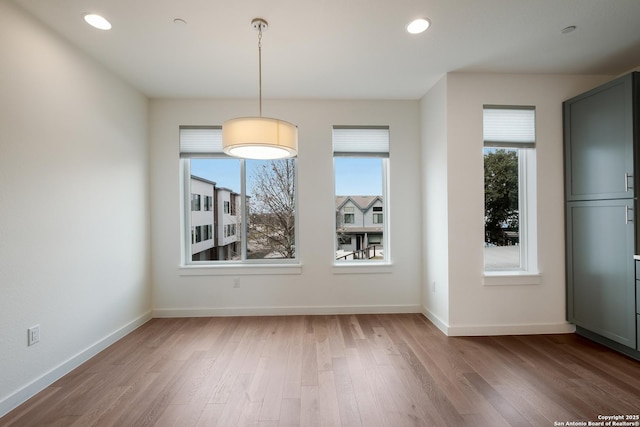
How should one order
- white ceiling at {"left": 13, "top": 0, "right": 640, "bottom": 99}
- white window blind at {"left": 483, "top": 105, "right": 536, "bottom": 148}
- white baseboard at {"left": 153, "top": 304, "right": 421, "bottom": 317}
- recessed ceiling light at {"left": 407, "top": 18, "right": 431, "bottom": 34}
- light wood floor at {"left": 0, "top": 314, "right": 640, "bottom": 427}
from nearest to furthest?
1. light wood floor at {"left": 0, "top": 314, "right": 640, "bottom": 427}
2. white ceiling at {"left": 13, "top": 0, "right": 640, "bottom": 99}
3. recessed ceiling light at {"left": 407, "top": 18, "right": 431, "bottom": 34}
4. white window blind at {"left": 483, "top": 105, "right": 536, "bottom": 148}
5. white baseboard at {"left": 153, "top": 304, "right": 421, "bottom": 317}

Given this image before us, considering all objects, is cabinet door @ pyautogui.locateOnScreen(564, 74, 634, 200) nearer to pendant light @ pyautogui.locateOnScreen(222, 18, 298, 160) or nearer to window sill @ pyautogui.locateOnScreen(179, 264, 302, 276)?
pendant light @ pyautogui.locateOnScreen(222, 18, 298, 160)

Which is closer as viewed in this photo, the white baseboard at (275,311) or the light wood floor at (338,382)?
the light wood floor at (338,382)

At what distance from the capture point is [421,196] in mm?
3713

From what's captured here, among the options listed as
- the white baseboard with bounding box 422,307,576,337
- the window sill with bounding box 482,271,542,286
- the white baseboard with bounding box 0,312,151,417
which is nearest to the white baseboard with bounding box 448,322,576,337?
the white baseboard with bounding box 422,307,576,337

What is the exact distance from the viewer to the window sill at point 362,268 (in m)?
3.68

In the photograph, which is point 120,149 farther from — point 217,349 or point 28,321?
point 217,349

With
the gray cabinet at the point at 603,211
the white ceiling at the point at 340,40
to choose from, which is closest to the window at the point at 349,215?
the white ceiling at the point at 340,40

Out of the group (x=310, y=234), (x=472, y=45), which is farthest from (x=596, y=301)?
(x=310, y=234)

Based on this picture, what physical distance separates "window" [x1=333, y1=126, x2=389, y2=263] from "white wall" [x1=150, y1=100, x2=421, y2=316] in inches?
5.5

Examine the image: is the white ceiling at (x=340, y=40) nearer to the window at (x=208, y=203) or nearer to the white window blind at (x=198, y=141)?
the white window blind at (x=198, y=141)

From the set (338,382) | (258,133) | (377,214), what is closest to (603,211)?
(377,214)

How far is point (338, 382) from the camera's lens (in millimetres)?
2176

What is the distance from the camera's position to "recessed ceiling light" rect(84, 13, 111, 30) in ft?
6.93

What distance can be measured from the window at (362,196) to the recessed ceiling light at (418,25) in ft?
4.90
